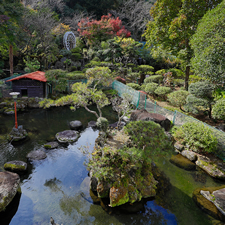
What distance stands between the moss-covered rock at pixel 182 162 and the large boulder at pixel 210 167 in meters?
0.38

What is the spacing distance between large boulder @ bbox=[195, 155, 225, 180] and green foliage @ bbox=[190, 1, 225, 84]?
4.70m

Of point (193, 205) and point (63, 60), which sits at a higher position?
point (63, 60)

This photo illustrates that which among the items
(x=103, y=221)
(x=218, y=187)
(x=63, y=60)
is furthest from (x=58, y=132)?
(x=63, y=60)

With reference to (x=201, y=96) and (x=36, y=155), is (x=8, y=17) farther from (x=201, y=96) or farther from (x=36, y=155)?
(x=201, y=96)

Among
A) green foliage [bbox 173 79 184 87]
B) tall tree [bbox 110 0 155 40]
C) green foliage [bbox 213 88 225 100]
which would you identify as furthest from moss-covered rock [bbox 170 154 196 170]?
tall tree [bbox 110 0 155 40]

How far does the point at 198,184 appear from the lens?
24.6ft

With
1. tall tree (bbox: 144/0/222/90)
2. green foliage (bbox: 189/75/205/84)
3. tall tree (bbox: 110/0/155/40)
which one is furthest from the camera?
tall tree (bbox: 110/0/155/40)

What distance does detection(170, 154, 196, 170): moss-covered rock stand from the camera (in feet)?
28.0

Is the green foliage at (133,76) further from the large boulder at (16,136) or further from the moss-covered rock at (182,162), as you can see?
the large boulder at (16,136)

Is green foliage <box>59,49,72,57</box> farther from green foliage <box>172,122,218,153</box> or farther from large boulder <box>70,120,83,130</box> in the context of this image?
green foliage <box>172,122,218,153</box>

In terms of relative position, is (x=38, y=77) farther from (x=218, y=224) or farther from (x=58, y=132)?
(x=218, y=224)

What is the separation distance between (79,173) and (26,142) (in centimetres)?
460

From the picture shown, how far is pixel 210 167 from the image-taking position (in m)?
8.21

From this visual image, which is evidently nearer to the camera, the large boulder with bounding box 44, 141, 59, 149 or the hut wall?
the large boulder with bounding box 44, 141, 59, 149
